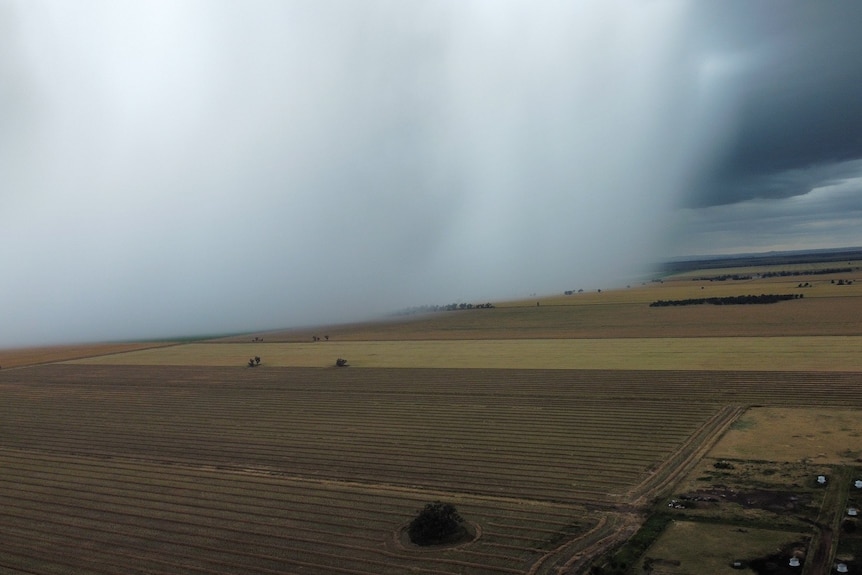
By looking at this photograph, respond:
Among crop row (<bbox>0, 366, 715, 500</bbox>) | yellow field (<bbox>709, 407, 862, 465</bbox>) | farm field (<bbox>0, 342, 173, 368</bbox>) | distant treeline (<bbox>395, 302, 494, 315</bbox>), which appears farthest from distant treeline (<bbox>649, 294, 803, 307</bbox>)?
farm field (<bbox>0, 342, 173, 368</bbox>)

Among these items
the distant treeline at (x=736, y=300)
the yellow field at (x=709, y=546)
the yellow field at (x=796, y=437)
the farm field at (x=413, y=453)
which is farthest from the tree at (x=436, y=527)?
the distant treeline at (x=736, y=300)

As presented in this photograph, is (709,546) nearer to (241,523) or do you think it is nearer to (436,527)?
(436,527)

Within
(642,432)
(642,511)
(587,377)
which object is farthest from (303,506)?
(587,377)

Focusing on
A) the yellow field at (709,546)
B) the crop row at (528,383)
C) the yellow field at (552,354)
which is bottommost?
the yellow field at (709,546)

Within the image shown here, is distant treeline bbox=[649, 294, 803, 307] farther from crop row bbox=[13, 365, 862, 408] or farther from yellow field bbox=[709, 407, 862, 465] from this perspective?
yellow field bbox=[709, 407, 862, 465]

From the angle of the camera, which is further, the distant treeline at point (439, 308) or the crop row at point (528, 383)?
the distant treeline at point (439, 308)

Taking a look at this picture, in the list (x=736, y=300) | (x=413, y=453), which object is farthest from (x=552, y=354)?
(x=736, y=300)

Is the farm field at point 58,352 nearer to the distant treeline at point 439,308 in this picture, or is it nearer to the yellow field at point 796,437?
the distant treeline at point 439,308

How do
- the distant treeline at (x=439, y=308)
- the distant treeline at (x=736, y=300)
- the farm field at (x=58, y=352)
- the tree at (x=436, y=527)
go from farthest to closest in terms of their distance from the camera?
1. the distant treeline at (x=439, y=308)
2. the distant treeline at (x=736, y=300)
3. the farm field at (x=58, y=352)
4. the tree at (x=436, y=527)
